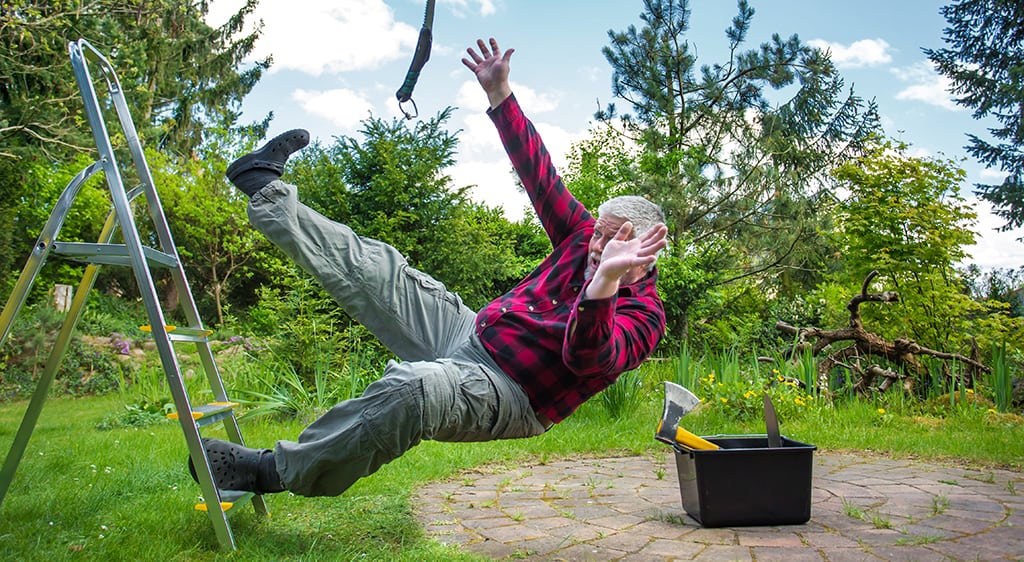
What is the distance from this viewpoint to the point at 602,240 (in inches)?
92.4

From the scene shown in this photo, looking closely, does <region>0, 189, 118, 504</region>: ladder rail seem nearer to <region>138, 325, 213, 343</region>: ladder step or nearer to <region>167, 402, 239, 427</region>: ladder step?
<region>138, 325, 213, 343</region>: ladder step

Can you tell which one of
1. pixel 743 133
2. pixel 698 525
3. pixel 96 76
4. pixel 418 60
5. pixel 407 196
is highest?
pixel 743 133

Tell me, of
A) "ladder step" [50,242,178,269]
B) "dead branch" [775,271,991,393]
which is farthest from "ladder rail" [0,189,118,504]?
"dead branch" [775,271,991,393]

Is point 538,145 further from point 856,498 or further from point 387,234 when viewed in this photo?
point 387,234

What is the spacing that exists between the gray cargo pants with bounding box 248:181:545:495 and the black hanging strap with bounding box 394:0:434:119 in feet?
1.59

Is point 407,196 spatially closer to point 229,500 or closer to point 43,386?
point 43,386

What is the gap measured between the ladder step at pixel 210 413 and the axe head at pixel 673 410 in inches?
61.6

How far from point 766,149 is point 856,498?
9716mm

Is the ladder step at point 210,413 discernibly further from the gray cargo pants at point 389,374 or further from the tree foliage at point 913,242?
the tree foliage at point 913,242

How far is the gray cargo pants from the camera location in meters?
2.04

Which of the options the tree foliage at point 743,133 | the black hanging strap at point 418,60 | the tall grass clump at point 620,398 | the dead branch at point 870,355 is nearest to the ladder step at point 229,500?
the black hanging strap at point 418,60

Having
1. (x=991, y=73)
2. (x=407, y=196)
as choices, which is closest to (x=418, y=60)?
(x=407, y=196)

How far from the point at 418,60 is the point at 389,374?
97 centimetres

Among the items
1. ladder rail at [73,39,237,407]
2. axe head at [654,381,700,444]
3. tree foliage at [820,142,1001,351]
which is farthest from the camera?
tree foliage at [820,142,1001,351]
